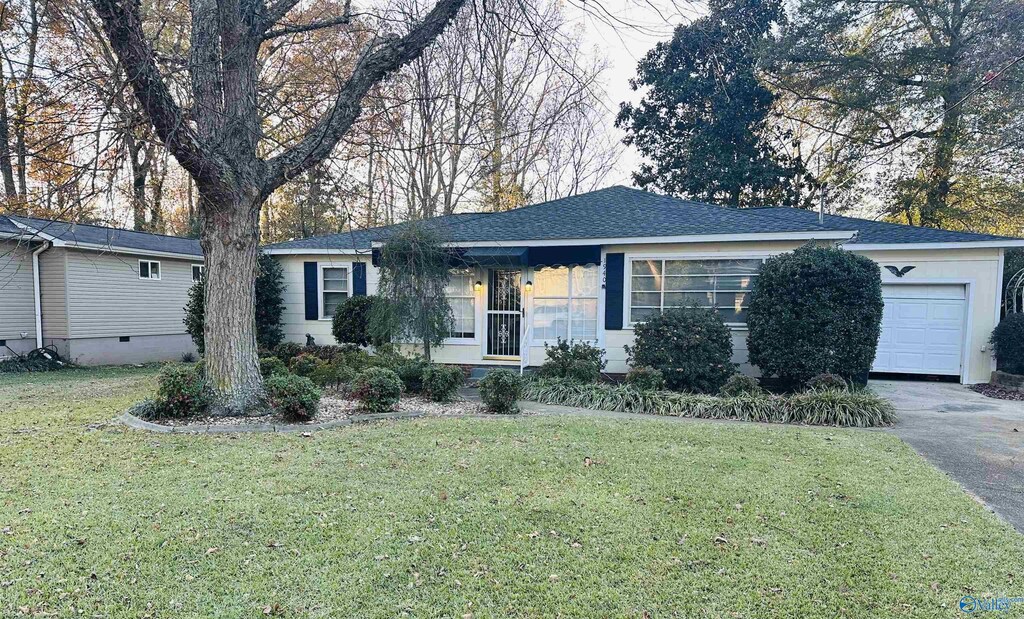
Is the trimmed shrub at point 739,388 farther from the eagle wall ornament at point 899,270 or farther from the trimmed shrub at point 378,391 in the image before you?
the eagle wall ornament at point 899,270

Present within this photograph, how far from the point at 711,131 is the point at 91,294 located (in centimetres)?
2050

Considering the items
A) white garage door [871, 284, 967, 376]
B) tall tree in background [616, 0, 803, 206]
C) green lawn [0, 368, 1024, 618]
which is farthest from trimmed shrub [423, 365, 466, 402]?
tall tree in background [616, 0, 803, 206]

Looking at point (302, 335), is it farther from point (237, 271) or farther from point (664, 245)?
point (664, 245)

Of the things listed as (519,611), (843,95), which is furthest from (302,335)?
(843,95)

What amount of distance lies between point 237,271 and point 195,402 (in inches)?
67.8

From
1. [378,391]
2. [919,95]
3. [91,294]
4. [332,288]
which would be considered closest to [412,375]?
[378,391]

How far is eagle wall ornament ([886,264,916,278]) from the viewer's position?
→ 9867mm

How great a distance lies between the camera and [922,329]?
9.98 metres

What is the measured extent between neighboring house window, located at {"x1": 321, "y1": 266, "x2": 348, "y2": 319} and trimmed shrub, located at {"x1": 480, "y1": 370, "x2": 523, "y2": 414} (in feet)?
18.9

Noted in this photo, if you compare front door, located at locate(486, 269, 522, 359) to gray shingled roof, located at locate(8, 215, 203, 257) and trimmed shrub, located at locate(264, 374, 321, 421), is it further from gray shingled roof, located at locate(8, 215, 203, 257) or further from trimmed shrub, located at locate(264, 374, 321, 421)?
gray shingled roof, located at locate(8, 215, 203, 257)

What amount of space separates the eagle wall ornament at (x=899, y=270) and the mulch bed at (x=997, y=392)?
8.01 feet

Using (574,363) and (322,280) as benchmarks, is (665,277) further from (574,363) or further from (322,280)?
(322,280)

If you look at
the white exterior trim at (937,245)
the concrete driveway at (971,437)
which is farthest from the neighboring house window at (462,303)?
the white exterior trim at (937,245)

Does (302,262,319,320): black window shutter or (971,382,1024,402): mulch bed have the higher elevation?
(302,262,319,320): black window shutter
